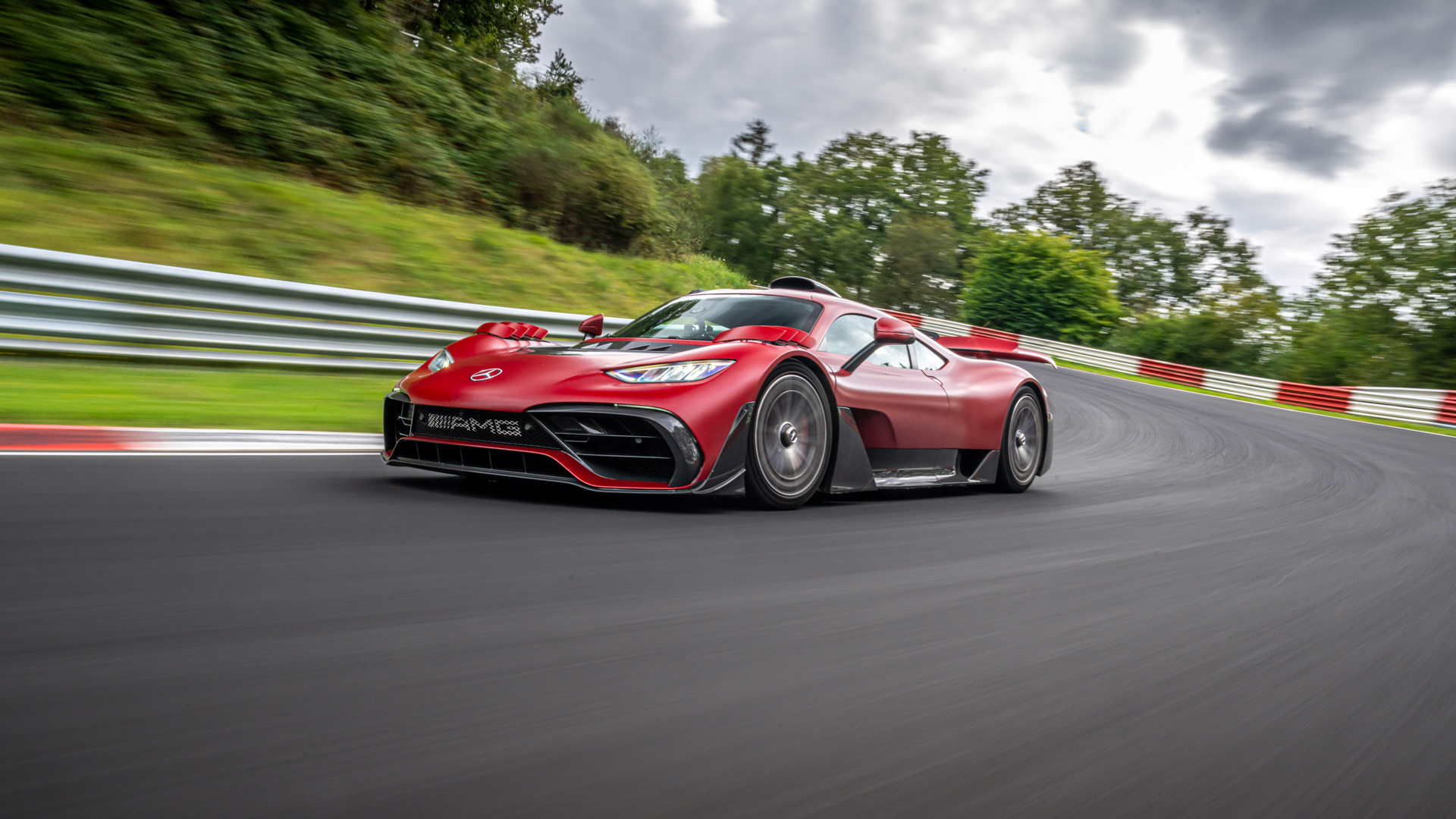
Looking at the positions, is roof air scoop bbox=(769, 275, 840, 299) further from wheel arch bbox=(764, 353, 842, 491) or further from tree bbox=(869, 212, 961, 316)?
tree bbox=(869, 212, 961, 316)

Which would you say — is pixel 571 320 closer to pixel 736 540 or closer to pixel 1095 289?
pixel 736 540

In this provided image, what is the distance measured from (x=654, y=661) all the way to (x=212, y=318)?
22.9 ft

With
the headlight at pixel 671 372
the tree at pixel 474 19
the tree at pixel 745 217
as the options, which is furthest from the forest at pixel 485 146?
the tree at pixel 745 217

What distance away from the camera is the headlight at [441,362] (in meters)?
4.95

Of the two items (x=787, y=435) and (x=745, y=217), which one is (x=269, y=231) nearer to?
(x=787, y=435)

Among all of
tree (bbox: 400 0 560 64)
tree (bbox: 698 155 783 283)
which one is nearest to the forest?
tree (bbox: 400 0 560 64)

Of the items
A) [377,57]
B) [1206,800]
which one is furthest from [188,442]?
[377,57]

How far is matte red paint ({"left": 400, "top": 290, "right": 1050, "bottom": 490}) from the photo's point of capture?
4.41 metres

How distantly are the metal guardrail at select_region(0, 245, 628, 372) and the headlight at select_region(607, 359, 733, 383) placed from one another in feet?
16.6

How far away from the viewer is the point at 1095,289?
53969 mm

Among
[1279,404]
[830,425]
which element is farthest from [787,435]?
[1279,404]

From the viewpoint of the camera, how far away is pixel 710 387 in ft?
15.1

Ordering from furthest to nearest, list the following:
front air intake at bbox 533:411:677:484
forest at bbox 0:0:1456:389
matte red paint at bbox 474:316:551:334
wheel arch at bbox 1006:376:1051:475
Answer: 1. forest at bbox 0:0:1456:389
2. wheel arch at bbox 1006:376:1051:475
3. matte red paint at bbox 474:316:551:334
4. front air intake at bbox 533:411:677:484

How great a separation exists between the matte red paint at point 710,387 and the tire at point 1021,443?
625mm
